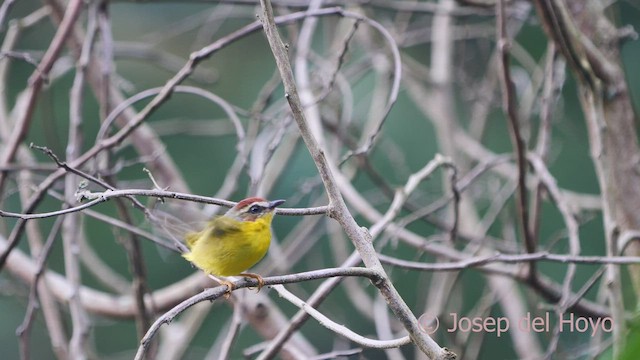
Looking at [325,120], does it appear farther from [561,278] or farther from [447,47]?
[561,278]

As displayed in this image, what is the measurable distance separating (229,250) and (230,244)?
15 millimetres

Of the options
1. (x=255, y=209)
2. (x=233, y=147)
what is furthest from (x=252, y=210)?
(x=233, y=147)

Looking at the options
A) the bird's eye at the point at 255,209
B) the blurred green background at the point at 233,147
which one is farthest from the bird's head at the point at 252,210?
the blurred green background at the point at 233,147

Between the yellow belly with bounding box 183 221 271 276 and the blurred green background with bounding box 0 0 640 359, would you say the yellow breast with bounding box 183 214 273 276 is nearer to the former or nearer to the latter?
the yellow belly with bounding box 183 221 271 276

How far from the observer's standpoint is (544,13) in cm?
244

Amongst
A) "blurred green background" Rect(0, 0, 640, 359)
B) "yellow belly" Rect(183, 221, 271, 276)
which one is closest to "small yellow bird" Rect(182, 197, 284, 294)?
"yellow belly" Rect(183, 221, 271, 276)

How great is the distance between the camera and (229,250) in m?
1.92

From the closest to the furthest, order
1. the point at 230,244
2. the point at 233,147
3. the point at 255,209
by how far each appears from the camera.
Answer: the point at 230,244, the point at 255,209, the point at 233,147

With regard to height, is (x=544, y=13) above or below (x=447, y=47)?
below

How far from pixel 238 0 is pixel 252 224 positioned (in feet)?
4.04

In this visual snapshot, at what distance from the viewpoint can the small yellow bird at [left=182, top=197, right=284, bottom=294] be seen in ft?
6.29

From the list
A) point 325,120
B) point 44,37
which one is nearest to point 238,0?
point 325,120

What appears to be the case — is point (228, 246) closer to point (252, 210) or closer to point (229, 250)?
point (229, 250)

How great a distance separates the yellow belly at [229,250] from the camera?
6.29 ft
